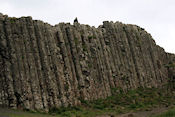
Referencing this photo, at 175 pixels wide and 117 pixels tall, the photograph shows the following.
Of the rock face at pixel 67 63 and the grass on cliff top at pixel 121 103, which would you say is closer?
the rock face at pixel 67 63

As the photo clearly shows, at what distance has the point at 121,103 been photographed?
47219mm

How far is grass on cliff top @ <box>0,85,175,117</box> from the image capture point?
129 feet

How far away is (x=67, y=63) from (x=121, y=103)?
11152mm

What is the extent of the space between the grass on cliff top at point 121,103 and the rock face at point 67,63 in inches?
48.8

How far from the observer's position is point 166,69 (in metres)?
65.8

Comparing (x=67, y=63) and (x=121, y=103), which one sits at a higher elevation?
(x=67, y=63)

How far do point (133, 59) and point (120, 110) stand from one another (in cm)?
1774

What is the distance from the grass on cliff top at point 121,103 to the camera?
39.3 meters

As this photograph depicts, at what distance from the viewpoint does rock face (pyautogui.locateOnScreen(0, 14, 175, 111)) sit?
126 feet

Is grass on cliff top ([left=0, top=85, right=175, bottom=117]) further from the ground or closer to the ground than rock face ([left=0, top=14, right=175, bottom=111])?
Answer: closer to the ground

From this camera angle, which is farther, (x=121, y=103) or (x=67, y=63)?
(x=121, y=103)

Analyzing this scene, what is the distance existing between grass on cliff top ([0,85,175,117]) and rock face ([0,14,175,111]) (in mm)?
1241

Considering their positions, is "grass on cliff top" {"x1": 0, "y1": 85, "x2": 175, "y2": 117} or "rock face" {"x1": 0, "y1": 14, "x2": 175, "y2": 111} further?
"grass on cliff top" {"x1": 0, "y1": 85, "x2": 175, "y2": 117}

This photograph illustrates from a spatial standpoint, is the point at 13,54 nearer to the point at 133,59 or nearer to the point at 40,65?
the point at 40,65
